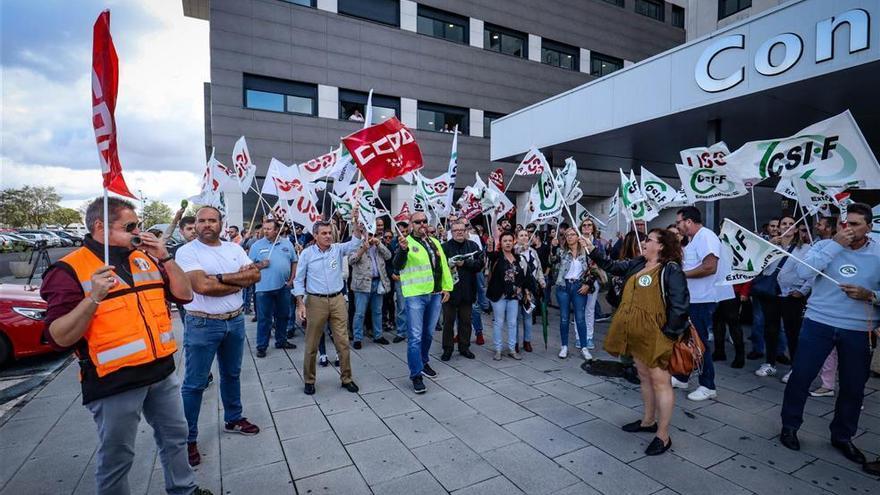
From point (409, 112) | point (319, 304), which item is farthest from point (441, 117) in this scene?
point (319, 304)

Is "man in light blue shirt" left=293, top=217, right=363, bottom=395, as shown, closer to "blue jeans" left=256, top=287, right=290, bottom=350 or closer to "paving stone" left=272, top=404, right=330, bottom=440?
"paving stone" left=272, top=404, right=330, bottom=440

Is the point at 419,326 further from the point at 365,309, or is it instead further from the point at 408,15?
the point at 408,15

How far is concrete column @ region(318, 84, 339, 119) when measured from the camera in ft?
66.0

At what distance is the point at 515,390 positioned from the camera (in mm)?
5297

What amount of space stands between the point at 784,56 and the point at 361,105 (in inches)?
694

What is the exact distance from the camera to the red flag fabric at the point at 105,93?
2506mm

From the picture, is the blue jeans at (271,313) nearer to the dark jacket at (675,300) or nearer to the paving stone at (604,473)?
the paving stone at (604,473)

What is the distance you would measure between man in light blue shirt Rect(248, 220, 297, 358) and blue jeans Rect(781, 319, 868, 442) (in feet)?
21.4

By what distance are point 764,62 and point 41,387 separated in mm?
12004

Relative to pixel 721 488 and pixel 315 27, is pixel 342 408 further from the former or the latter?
pixel 315 27

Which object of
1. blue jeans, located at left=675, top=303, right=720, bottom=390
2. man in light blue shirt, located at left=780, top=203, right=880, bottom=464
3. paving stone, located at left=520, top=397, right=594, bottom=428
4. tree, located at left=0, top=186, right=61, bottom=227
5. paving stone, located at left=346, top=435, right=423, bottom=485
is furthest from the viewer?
tree, located at left=0, top=186, right=61, bottom=227

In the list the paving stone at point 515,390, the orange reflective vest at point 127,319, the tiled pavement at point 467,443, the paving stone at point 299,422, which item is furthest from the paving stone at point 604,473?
the orange reflective vest at point 127,319

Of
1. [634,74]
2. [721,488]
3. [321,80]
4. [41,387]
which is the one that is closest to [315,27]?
[321,80]

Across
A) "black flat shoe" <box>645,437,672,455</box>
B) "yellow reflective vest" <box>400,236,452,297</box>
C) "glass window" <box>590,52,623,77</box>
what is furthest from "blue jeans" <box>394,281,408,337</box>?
"glass window" <box>590,52,623,77</box>
